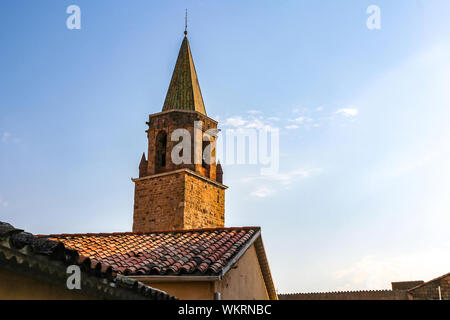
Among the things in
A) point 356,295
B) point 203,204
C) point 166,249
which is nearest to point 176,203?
point 203,204

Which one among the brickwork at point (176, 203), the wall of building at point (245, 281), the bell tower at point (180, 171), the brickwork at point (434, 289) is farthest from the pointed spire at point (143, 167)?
the brickwork at point (434, 289)

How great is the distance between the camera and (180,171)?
26844 millimetres

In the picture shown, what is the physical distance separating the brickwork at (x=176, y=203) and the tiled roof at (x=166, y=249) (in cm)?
1120

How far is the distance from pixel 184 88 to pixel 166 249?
694 inches

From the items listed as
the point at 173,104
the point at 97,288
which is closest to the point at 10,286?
the point at 97,288

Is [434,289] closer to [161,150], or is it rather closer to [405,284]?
[405,284]

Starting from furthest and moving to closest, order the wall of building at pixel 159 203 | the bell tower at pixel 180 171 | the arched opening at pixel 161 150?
the arched opening at pixel 161 150, the bell tower at pixel 180 171, the wall of building at pixel 159 203

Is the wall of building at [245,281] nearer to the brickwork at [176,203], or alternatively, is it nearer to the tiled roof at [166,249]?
the tiled roof at [166,249]

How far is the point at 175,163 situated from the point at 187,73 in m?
5.64

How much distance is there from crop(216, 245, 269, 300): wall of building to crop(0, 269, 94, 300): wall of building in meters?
5.93

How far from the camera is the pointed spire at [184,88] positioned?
2873 cm

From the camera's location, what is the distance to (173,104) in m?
28.7

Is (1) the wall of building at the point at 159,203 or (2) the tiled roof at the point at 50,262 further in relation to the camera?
(1) the wall of building at the point at 159,203

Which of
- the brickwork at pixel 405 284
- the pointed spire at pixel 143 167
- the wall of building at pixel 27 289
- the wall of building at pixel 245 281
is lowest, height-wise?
the wall of building at pixel 27 289
